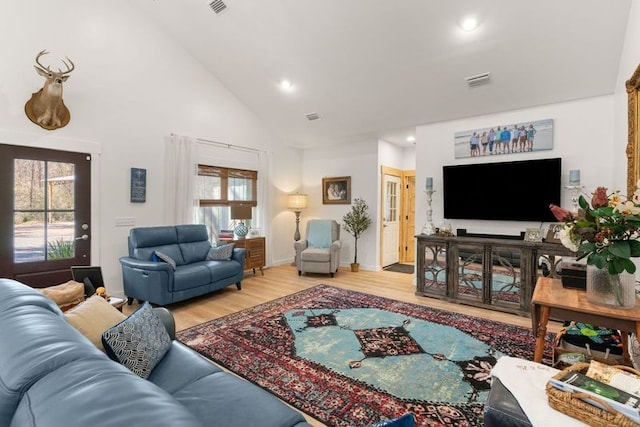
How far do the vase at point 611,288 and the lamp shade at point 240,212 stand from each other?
15.7ft

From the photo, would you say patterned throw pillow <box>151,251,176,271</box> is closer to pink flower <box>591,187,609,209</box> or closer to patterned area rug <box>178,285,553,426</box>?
patterned area rug <box>178,285,553,426</box>

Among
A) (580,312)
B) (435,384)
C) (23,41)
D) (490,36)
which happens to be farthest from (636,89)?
(23,41)

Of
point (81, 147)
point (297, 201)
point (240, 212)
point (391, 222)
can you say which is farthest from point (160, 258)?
point (391, 222)

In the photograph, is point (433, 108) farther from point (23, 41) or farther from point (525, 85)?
point (23, 41)

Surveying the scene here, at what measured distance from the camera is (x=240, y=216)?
18.2 ft

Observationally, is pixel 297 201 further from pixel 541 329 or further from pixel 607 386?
pixel 607 386

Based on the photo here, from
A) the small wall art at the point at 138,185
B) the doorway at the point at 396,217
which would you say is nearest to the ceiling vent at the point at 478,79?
the doorway at the point at 396,217

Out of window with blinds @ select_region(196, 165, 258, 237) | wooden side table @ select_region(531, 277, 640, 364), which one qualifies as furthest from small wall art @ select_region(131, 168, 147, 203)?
wooden side table @ select_region(531, 277, 640, 364)

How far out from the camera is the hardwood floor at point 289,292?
3.58 m

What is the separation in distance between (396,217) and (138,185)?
4.82m

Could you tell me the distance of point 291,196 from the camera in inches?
255

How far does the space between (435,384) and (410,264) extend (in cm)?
461

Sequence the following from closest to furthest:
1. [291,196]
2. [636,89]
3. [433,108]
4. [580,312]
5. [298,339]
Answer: [580,312], [636,89], [298,339], [433,108], [291,196]

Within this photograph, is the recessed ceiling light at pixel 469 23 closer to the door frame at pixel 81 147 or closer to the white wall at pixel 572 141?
the white wall at pixel 572 141
